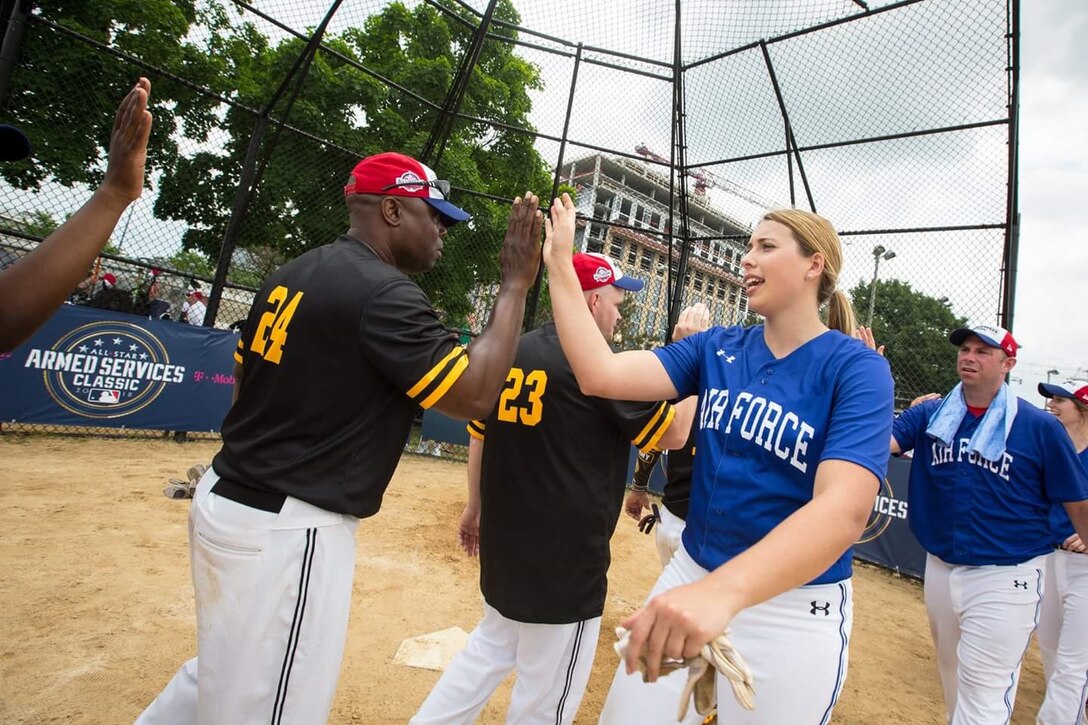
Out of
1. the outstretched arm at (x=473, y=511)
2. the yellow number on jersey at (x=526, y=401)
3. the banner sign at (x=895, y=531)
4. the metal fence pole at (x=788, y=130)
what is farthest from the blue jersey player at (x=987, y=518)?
the banner sign at (x=895, y=531)

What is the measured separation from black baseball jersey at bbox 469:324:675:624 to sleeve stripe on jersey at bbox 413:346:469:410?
0.80 m

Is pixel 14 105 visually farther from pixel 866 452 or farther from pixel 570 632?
pixel 866 452

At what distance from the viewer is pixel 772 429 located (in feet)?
5.37

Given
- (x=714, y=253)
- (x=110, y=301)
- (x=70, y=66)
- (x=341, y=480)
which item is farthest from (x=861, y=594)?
(x=70, y=66)

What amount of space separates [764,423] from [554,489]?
995mm

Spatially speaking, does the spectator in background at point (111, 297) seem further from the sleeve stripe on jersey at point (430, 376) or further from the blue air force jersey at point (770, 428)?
the blue air force jersey at point (770, 428)

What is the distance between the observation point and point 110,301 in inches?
314

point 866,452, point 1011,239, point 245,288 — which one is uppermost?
point 1011,239

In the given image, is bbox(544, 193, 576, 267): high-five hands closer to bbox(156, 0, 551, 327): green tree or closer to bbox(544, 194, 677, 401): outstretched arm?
bbox(544, 194, 677, 401): outstretched arm

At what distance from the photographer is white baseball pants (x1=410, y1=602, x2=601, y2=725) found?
7.58ft

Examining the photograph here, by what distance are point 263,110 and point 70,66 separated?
12.2ft

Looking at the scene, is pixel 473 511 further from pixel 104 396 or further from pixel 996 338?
pixel 104 396

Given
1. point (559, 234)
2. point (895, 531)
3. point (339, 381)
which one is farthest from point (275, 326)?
point (895, 531)

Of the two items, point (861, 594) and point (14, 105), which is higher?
point (14, 105)
